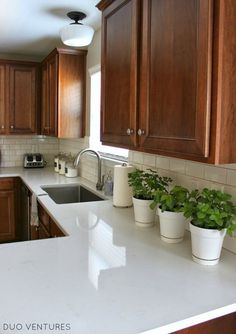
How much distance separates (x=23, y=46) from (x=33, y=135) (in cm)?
110

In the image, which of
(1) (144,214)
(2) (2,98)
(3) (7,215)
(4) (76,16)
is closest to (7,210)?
(3) (7,215)

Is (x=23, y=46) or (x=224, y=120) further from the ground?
(x=23, y=46)

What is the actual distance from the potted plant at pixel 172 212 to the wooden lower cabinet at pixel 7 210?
2506 millimetres

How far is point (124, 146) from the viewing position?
1.62 meters

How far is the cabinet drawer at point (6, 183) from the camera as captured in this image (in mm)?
3520

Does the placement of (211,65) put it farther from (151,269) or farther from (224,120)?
(151,269)

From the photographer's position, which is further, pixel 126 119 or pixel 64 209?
pixel 64 209

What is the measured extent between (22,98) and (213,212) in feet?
10.6

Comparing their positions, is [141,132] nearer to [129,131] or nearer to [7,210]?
[129,131]

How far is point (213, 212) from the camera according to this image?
1.14m

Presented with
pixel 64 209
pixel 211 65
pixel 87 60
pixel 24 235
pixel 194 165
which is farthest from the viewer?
pixel 24 235

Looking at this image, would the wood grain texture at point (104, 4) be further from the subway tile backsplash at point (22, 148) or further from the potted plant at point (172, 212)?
the subway tile backsplash at point (22, 148)

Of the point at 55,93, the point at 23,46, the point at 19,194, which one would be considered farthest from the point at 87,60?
the point at 19,194

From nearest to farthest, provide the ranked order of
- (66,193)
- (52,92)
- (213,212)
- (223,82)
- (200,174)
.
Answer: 1. (223,82)
2. (213,212)
3. (200,174)
4. (66,193)
5. (52,92)
